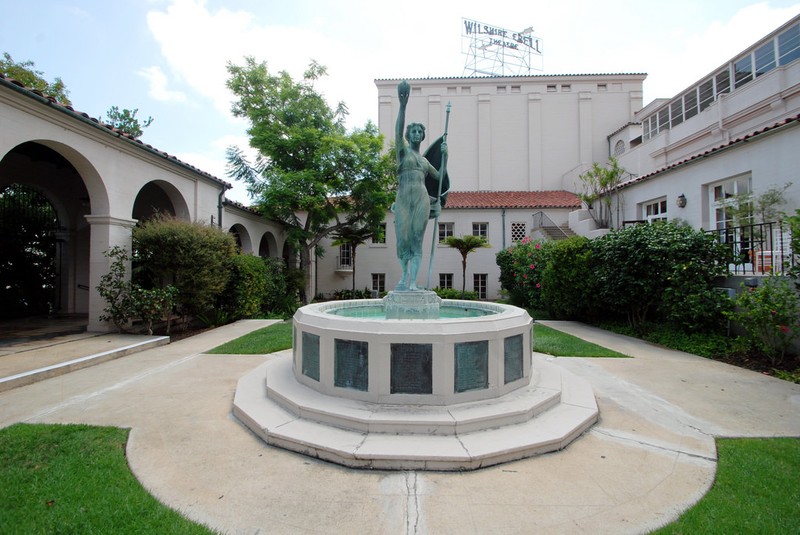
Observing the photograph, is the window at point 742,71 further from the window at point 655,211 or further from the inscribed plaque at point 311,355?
the inscribed plaque at point 311,355

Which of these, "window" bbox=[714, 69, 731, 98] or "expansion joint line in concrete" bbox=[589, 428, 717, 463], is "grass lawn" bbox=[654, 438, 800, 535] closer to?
"expansion joint line in concrete" bbox=[589, 428, 717, 463]

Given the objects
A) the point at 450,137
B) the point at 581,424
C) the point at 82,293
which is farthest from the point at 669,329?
the point at 450,137

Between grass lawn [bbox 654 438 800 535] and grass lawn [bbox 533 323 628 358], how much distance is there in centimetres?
377

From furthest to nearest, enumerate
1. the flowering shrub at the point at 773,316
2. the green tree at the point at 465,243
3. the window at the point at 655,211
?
the green tree at the point at 465,243 < the window at the point at 655,211 < the flowering shrub at the point at 773,316

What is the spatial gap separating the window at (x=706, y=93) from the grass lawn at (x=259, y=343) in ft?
60.4

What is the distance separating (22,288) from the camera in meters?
11.2

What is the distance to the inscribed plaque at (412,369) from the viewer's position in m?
3.81

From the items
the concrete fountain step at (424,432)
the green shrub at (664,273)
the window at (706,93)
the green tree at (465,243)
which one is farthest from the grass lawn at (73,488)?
the window at (706,93)

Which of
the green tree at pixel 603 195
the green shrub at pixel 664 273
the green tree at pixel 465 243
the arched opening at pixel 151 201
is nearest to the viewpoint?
the green shrub at pixel 664 273

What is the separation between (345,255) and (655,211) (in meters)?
15.3

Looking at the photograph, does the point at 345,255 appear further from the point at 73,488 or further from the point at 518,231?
the point at 73,488

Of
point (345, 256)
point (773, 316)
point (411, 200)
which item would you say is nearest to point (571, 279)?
point (773, 316)

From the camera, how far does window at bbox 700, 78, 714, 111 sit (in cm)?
1500

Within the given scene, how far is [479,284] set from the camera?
20.9 metres
